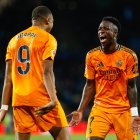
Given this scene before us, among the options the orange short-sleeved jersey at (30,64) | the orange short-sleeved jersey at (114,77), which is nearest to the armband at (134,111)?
the orange short-sleeved jersey at (114,77)

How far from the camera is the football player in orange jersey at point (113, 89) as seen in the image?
7574 mm

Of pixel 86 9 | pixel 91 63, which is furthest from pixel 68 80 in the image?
pixel 91 63

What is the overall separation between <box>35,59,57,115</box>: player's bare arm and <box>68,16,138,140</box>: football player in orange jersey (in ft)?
3.36

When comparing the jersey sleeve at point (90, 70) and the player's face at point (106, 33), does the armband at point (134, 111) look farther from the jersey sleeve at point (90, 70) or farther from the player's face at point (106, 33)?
the player's face at point (106, 33)

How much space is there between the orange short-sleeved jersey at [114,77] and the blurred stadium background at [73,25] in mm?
16106

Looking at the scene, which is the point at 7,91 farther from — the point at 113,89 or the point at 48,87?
the point at 113,89

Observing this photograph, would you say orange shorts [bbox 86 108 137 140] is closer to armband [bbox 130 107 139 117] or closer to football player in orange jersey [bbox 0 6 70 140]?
armband [bbox 130 107 139 117]

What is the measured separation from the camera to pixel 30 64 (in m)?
6.84

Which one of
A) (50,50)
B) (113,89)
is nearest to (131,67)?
(113,89)

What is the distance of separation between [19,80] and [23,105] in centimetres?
30

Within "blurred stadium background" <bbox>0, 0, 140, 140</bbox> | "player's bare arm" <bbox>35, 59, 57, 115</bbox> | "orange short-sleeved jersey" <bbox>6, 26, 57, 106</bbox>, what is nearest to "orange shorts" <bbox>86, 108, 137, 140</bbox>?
"orange short-sleeved jersey" <bbox>6, 26, 57, 106</bbox>

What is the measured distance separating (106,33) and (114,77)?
1.90 ft

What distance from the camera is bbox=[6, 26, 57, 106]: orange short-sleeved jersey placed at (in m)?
6.82

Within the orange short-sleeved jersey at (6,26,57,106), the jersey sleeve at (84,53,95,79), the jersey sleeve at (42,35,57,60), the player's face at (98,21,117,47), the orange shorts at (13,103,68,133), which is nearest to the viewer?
the jersey sleeve at (42,35,57,60)
